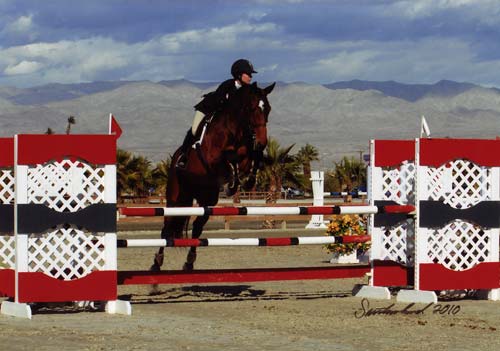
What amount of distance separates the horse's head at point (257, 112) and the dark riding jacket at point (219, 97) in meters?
0.42

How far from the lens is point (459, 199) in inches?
395

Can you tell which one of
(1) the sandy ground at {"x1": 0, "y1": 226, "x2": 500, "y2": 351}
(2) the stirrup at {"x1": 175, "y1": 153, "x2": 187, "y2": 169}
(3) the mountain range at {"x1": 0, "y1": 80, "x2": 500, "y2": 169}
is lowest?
(1) the sandy ground at {"x1": 0, "y1": 226, "x2": 500, "y2": 351}

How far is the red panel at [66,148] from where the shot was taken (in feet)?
28.3

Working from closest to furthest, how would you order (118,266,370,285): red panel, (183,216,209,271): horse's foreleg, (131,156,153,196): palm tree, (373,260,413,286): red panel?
(118,266,370,285): red panel
(373,260,413,286): red panel
(183,216,209,271): horse's foreleg
(131,156,153,196): palm tree

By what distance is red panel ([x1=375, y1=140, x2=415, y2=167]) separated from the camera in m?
10.2

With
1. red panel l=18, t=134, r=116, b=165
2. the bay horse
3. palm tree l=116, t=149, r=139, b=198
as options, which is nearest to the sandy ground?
the bay horse

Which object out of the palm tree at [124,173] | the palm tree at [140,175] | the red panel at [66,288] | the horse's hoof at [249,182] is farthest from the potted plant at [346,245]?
the palm tree at [140,175]

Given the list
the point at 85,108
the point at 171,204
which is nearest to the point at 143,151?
the point at 85,108

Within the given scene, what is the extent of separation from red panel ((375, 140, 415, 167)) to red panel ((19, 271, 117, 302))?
2.95m

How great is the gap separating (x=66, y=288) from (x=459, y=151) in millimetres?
3883

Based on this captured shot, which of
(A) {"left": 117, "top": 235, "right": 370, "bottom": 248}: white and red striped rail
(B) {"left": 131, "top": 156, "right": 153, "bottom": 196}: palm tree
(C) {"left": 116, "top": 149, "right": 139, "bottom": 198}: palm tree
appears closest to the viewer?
(A) {"left": 117, "top": 235, "right": 370, "bottom": 248}: white and red striped rail

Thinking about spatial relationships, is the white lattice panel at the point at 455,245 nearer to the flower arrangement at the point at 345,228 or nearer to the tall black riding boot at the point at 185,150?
the tall black riding boot at the point at 185,150

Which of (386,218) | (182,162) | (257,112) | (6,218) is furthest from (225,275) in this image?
(6,218)

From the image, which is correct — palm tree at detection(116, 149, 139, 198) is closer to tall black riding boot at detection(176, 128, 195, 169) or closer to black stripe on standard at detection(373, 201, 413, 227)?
tall black riding boot at detection(176, 128, 195, 169)
